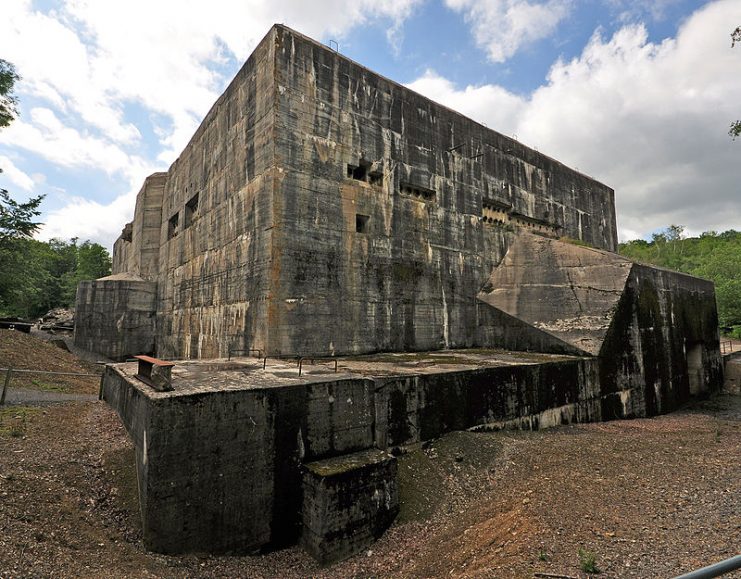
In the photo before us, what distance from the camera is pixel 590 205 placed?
21609 millimetres

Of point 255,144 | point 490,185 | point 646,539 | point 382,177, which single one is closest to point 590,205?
point 490,185

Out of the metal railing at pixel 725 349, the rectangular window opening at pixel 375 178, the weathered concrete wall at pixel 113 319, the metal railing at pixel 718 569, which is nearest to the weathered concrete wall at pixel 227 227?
the weathered concrete wall at pixel 113 319

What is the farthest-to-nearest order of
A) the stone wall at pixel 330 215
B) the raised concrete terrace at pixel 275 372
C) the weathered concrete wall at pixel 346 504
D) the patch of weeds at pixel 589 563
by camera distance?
the stone wall at pixel 330 215, the raised concrete terrace at pixel 275 372, the weathered concrete wall at pixel 346 504, the patch of weeds at pixel 589 563

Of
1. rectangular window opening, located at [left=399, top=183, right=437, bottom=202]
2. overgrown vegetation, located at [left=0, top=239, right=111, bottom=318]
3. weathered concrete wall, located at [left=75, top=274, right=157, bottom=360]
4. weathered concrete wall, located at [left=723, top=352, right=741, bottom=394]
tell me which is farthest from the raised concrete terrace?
weathered concrete wall, located at [left=723, top=352, right=741, bottom=394]

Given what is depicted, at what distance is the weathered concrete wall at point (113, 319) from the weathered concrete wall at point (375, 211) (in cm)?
1259

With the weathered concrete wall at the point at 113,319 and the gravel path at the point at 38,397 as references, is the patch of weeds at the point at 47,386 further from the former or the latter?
the weathered concrete wall at the point at 113,319

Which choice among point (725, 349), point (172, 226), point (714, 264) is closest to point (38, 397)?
point (172, 226)

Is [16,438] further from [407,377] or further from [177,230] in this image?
[177,230]

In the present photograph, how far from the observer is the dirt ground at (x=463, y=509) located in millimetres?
4055

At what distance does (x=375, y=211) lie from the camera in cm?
1245

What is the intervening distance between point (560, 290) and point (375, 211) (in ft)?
21.5

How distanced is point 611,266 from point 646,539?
992 centimetres

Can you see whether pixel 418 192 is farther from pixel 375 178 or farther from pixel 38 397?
pixel 38 397

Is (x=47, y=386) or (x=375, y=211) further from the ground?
(x=375, y=211)
